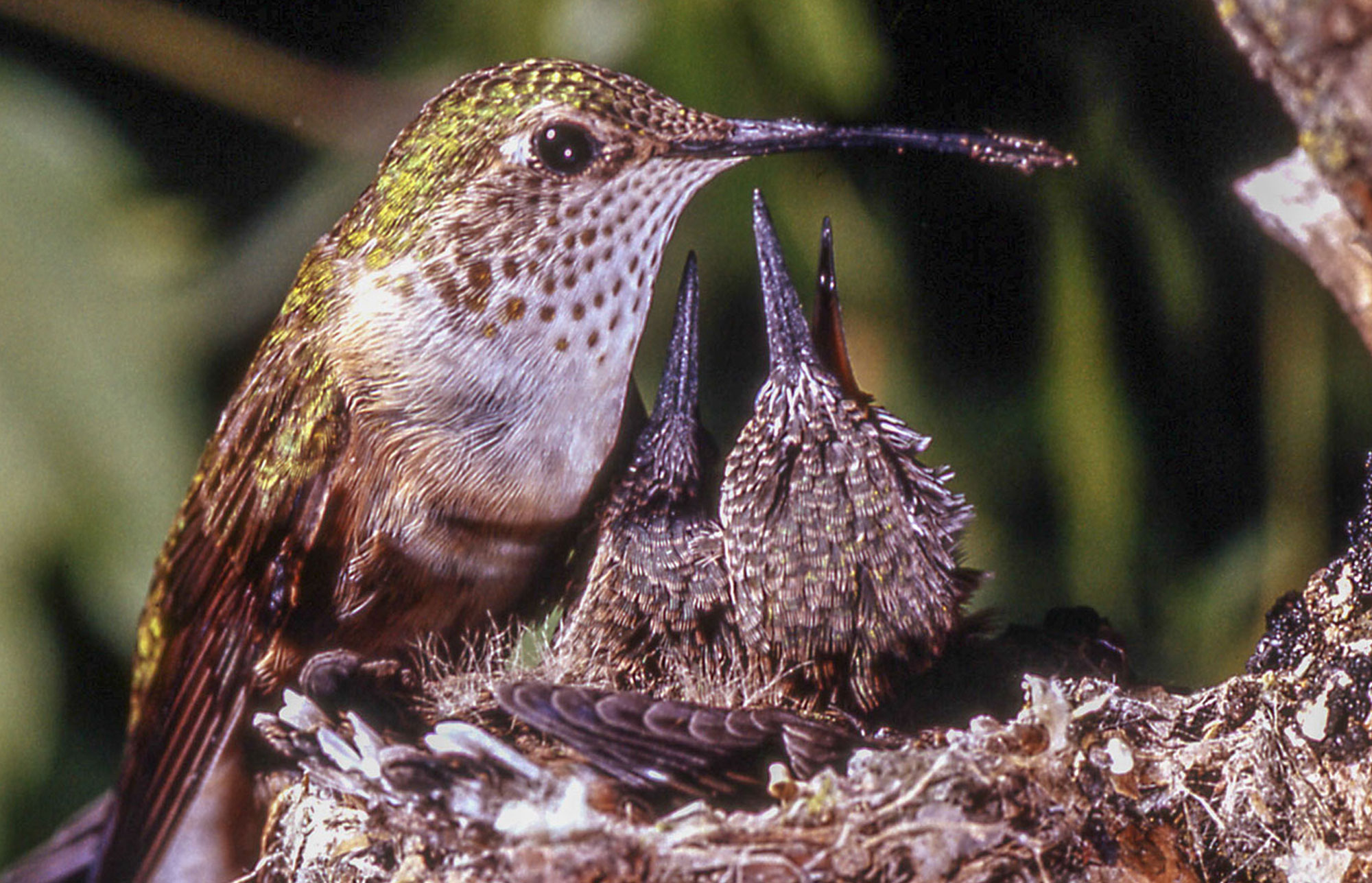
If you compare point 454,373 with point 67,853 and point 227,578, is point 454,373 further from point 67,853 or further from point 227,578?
point 67,853

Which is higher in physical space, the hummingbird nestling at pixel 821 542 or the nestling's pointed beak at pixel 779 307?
the nestling's pointed beak at pixel 779 307

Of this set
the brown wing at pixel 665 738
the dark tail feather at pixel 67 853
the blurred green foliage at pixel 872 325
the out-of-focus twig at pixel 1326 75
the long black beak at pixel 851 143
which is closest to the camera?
the out-of-focus twig at pixel 1326 75

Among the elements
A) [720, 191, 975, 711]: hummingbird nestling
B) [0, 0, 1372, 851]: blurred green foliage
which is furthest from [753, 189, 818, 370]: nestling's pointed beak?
[0, 0, 1372, 851]: blurred green foliage

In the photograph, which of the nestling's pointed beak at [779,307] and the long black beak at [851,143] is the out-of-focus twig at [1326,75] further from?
the nestling's pointed beak at [779,307]

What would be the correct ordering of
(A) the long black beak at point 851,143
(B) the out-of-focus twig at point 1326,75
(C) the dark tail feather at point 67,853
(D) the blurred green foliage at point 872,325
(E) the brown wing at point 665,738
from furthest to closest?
(C) the dark tail feather at point 67,853 < (D) the blurred green foliage at point 872,325 < (A) the long black beak at point 851,143 < (E) the brown wing at point 665,738 < (B) the out-of-focus twig at point 1326,75

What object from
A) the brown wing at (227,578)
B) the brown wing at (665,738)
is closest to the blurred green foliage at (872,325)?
the brown wing at (227,578)

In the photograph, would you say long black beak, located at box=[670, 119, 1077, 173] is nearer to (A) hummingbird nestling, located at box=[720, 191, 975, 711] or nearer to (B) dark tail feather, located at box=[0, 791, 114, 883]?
(A) hummingbird nestling, located at box=[720, 191, 975, 711]

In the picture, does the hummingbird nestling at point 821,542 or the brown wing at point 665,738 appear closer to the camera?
the brown wing at point 665,738
